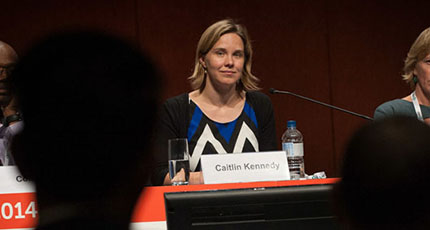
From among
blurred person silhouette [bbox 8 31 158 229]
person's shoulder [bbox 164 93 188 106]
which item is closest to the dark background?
person's shoulder [bbox 164 93 188 106]

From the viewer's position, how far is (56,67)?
0.32m

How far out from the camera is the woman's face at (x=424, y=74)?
2.63m

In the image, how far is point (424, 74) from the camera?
2.64 m

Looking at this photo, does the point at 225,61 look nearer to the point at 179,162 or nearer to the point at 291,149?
the point at 291,149

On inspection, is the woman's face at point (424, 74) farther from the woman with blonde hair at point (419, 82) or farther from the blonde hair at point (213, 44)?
the blonde hair at point (213, 44)

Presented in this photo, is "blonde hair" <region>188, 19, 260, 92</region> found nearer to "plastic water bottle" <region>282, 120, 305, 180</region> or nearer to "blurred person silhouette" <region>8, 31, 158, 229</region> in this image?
"plastic water bottle" <region>282, 120, 305, 180</region>

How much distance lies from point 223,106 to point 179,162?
2.39ft

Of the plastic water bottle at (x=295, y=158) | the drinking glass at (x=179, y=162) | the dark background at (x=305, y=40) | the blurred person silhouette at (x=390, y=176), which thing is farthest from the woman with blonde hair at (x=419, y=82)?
the blurred person silhouette at (x=390, y=176)

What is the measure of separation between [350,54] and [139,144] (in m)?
4.79

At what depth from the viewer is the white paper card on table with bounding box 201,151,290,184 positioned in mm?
1817

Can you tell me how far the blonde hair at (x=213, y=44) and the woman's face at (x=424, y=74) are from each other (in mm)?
760

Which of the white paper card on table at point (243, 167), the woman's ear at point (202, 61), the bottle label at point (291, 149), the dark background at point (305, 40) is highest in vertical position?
the dark background at point (305, 40)

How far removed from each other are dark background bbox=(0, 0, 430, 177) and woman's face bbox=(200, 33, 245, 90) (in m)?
1.89

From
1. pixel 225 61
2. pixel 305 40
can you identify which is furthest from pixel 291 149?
pixel 305 40
